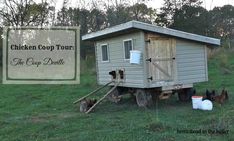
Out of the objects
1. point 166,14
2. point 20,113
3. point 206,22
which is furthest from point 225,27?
point 20,113

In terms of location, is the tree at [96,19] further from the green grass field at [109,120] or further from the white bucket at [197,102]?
the white bucket at [197,102]

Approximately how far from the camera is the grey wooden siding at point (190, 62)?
1181cm

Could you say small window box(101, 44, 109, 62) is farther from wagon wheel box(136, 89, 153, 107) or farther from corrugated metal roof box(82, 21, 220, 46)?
wagon wheel box(136, 89, 153, 107)

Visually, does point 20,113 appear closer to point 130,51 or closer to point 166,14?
point 130,51

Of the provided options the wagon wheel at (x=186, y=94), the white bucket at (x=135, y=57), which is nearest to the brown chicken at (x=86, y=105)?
the white bucket at (x=135, y=57)

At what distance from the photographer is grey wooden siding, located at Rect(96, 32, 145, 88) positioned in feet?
37.4

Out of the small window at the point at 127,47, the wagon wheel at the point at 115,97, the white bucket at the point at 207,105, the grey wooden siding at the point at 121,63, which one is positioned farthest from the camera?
the wagon wheel at the point at 115,97

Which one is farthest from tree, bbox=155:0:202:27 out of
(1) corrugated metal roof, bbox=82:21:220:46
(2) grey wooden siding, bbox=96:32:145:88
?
(1) corrugated metal roof, bbox=82:21:220:46

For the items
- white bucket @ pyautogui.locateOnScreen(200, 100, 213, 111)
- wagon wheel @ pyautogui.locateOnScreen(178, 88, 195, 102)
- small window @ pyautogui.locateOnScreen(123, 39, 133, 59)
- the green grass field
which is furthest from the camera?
wagon wheel @ pyautogui.locateOnScreen(178, 88, 195, 102)

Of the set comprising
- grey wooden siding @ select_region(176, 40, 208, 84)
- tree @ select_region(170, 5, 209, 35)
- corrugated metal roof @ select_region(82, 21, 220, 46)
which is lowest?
grey wooden siding @ select_region(176, 40, 208, 84)

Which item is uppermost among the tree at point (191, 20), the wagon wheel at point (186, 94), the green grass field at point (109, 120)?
the tree at point (191, 20)

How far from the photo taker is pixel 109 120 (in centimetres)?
932

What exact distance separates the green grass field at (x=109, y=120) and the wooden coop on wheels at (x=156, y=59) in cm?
63

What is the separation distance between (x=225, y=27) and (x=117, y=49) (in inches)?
1364
